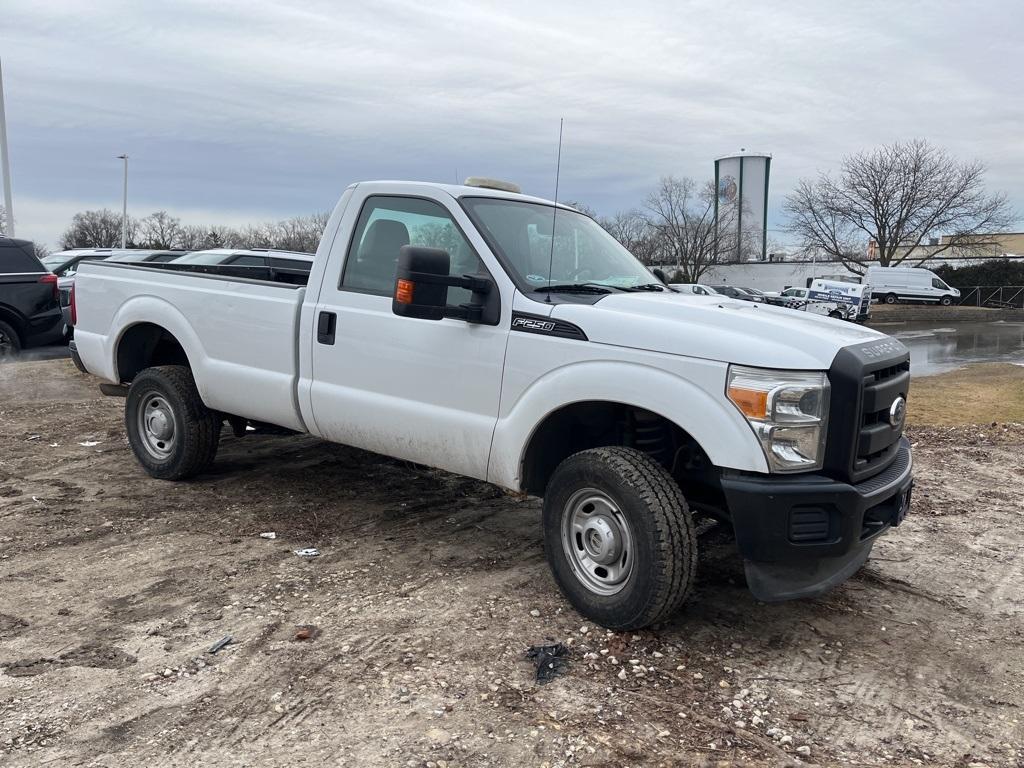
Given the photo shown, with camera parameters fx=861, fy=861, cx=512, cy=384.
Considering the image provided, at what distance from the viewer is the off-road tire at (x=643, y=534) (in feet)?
12.1

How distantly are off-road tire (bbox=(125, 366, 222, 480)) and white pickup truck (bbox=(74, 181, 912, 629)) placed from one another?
21 centimetres

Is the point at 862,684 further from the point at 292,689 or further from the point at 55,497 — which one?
the point at 55,497

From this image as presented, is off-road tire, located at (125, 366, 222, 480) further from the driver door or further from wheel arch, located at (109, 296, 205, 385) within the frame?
the driver door

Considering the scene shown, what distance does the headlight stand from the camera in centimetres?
347

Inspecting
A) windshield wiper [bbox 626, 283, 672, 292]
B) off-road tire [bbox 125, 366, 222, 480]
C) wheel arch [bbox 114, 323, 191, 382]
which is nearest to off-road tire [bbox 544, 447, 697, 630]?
windshield wiper [bbox 626, 283, 672, 292]

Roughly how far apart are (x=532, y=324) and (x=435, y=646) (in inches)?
61.3

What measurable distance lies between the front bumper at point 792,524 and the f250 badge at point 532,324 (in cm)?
110

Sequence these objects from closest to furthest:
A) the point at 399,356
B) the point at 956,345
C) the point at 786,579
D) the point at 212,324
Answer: the point at 786,579 → the point at 399,356 → the point at 212,324 → the point at 956,345

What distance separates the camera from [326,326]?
505 cm

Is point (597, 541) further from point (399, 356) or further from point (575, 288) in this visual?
point (399, 356)

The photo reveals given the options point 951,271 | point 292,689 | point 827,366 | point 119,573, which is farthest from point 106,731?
point 951,271

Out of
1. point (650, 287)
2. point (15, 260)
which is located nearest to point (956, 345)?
point (650, 287)

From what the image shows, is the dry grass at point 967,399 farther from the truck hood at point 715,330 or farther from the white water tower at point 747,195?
the white water tower at point 747,195

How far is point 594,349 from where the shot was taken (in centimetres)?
394
